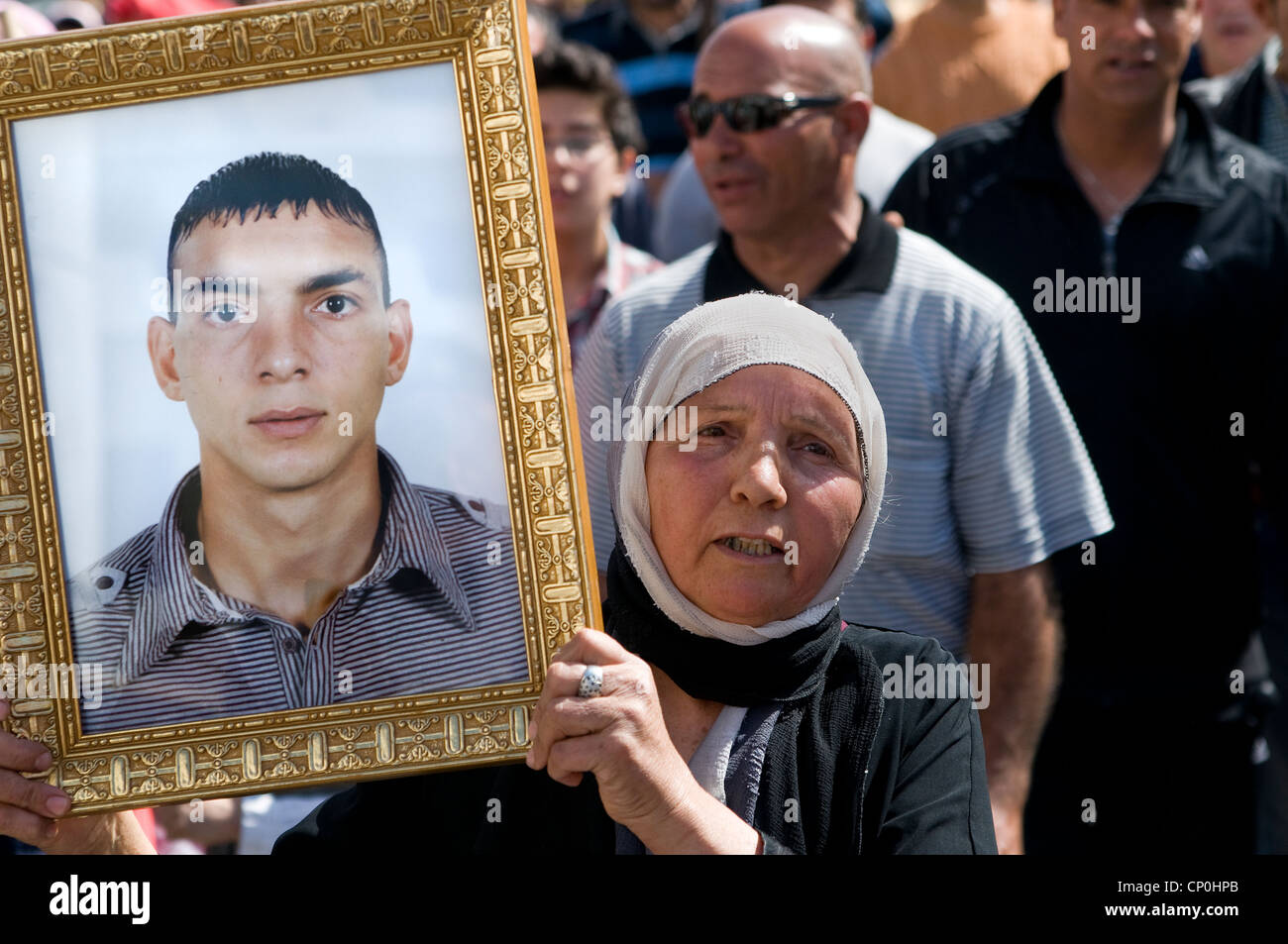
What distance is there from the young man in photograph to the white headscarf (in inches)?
7.0

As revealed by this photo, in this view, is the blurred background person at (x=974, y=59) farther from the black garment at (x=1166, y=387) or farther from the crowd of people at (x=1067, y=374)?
the black garment at (x=1166, y=387)

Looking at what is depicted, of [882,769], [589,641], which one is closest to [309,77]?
[589,641]

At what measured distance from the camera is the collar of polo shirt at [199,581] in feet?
6.73

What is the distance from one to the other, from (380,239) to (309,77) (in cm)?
23

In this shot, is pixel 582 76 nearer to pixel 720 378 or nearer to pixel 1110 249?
pixel 1110 249

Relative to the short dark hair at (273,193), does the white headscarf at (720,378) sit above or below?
below

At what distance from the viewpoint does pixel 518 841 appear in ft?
6.38

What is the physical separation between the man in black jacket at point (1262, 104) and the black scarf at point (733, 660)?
272cm

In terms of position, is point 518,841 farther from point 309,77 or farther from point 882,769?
point 309,77

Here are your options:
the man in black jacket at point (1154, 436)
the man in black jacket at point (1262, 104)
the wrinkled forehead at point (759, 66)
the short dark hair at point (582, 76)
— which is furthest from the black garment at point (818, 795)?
the short dark hair at point (582, 76)

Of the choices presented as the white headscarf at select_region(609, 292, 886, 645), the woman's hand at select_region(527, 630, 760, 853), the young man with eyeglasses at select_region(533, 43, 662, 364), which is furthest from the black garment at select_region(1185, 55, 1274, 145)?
the woman's hand at select_region(527, 630, 760, 853)

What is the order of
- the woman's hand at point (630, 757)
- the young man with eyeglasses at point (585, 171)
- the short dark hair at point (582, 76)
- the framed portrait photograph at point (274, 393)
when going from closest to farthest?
the woman's hand at point (630, 757), the framed portrait photograph at point (274, 393), the young man with eyeglasses at point (585, 171), the short dark hair at point (582, 76)

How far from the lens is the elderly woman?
6.34ft

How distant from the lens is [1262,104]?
416cm
